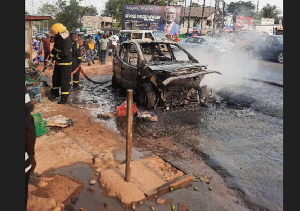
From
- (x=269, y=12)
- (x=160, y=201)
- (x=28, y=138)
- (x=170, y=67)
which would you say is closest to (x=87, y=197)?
(x=160, y=201)

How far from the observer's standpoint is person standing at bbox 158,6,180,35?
24.1m

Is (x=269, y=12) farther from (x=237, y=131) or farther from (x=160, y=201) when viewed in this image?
(x=160, y=201)

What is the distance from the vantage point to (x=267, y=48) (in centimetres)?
1609

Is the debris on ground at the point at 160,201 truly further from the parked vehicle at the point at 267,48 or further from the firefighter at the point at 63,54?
the parked vehicle at the point at 267,48

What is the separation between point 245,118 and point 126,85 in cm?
352

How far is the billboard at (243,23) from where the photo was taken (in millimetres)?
34287

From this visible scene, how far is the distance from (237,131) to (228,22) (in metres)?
31.3

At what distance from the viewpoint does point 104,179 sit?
12.1 ft

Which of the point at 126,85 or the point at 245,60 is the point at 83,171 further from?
the point at 245,60

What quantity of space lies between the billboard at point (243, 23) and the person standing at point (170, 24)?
13.4m

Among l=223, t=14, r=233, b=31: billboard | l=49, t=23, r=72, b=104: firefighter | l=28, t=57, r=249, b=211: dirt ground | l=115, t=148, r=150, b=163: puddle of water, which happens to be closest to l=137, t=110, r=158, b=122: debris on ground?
l=28, t=57, r=249, b=211: dirt ground

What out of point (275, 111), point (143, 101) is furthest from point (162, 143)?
point (275, 111)

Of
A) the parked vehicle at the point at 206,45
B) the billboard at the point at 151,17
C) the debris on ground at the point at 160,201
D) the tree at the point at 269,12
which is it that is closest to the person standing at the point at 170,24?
the billboard at the point at 151,17

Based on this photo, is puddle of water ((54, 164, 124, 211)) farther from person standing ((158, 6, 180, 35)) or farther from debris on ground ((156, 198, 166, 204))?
person standing ((158, 6, 180, 35))
